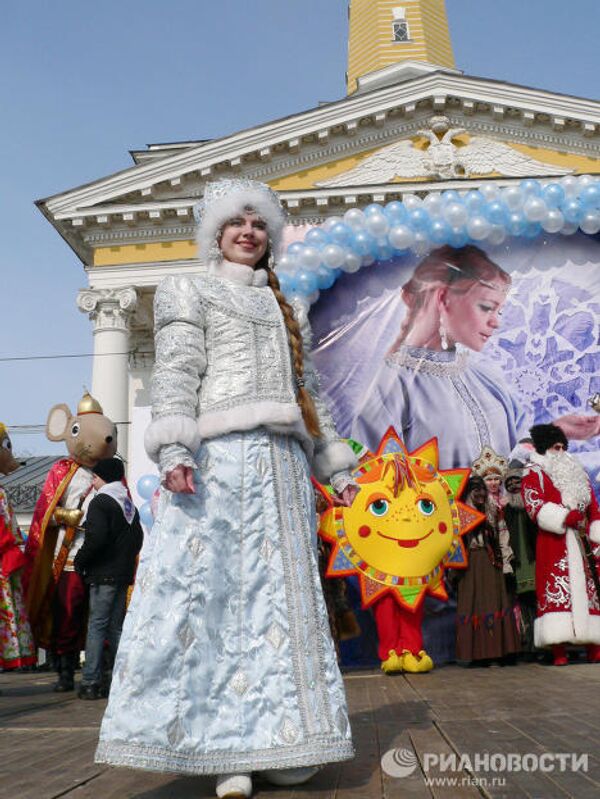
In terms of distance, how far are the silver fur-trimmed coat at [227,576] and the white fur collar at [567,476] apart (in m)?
4.24

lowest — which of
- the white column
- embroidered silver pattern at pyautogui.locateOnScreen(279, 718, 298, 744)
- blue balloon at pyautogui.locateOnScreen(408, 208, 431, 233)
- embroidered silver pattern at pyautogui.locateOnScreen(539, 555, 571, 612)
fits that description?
embroidered silver pattern at pyautogui.locateOnScreen(279, 718, 298, 744)

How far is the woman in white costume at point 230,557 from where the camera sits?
264 cm

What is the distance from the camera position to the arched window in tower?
2647 centimetres

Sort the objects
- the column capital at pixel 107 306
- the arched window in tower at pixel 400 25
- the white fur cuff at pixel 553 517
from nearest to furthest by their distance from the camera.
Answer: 1. the white fur cuff at pixel 553 517
2. the column capital at pixel 107 306
3. the arched window in tower at pixel 400 25

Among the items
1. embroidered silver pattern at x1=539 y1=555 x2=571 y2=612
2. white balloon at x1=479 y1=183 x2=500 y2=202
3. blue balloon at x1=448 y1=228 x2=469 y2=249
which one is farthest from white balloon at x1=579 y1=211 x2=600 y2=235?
embroidered silver pattern at x1=539 y1=555 x2=571 y2=612

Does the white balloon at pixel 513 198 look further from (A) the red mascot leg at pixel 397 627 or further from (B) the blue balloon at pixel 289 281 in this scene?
(A) the red mascot leg at pixel 397 627

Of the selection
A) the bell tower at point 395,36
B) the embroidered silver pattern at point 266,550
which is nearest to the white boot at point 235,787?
the embroidered silver pattern at point 266,550

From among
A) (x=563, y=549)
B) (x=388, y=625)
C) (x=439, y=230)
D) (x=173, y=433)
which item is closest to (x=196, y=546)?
(x=173, y=433)

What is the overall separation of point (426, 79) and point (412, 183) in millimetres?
2626

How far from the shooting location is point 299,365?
10.5ft

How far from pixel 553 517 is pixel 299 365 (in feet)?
13.9

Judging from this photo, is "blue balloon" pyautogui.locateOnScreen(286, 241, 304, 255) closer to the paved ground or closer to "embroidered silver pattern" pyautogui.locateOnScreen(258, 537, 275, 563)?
the paved ground

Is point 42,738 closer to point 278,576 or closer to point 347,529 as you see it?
point 278,576

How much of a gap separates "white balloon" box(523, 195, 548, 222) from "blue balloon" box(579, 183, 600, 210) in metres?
0.36
